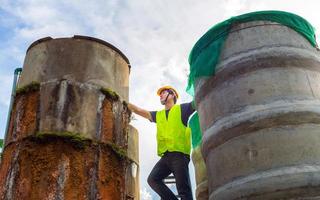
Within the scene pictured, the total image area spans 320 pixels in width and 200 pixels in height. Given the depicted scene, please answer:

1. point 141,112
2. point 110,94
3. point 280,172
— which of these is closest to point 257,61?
point 280,172

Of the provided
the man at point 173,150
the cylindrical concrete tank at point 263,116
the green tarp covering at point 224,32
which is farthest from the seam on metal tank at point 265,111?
the man at point 173,150

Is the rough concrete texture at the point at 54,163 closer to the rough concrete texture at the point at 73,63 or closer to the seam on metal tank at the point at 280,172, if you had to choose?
the rough concrete texture at the point at 73,63

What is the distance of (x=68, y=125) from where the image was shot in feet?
9.34

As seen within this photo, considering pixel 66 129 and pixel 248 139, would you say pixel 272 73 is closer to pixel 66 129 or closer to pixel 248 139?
pixel 248 139

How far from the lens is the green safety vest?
4.08m

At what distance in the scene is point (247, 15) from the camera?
307 cm

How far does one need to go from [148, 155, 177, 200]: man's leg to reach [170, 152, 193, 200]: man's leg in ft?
0.44

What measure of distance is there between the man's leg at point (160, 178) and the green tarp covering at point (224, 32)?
52.7 inches

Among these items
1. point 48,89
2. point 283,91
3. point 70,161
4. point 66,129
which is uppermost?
point 48,89

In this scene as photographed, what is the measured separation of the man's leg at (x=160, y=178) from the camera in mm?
4035

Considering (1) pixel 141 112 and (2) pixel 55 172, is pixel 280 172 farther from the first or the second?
(1) pixel 141 112

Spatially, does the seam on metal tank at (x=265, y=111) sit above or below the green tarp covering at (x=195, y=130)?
below

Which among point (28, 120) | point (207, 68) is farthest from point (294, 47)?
point (28, 120)

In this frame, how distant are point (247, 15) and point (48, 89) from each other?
1774 millimetres
